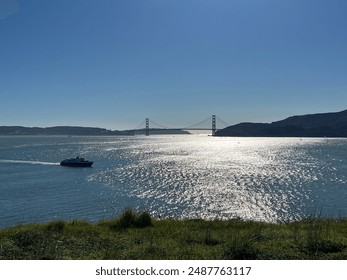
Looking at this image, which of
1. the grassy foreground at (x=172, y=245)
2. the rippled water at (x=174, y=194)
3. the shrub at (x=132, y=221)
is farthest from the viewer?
the rippled water at (x=174, y=194)

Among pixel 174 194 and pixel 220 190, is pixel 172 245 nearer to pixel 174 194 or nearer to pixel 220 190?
pixel 174 194

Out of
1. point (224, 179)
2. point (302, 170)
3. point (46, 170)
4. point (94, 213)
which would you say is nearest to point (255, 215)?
point (94, 213)

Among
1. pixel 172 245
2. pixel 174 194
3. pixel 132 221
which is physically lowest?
pixel 174 194

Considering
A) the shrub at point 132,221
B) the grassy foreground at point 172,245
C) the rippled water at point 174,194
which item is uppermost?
the grassy foreground at point 172,245

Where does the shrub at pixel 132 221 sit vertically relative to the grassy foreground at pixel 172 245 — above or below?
below

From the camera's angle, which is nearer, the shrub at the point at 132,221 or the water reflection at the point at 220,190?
the shrub at the point at 132,221

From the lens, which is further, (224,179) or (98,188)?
(224,179)

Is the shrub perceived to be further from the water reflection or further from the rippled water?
the rippled water

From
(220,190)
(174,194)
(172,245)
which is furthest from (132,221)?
(220,190)

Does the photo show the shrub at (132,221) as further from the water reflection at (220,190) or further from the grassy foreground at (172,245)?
the water reflection at (220,190)

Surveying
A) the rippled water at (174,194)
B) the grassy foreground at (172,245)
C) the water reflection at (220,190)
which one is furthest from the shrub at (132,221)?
the rippled water at (174,194)
